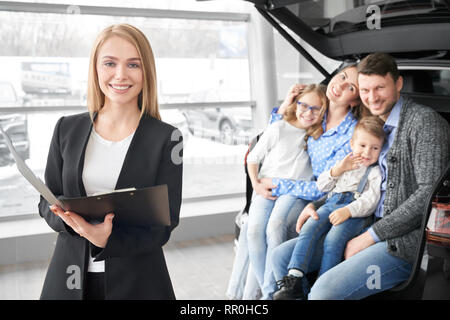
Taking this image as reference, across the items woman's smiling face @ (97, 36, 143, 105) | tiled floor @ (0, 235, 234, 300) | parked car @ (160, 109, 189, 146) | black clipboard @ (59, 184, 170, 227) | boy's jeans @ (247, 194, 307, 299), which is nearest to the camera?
black clipboard @ (59, 184, 170, 227)

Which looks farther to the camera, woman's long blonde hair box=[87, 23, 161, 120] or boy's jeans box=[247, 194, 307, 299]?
boy's jeans box=[247, 194, 307, 299]

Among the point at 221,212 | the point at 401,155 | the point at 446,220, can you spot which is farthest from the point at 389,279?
the point at 221,212

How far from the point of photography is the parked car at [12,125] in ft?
12.5

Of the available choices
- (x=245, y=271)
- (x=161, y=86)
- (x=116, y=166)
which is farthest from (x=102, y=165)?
(x=161, y=86)

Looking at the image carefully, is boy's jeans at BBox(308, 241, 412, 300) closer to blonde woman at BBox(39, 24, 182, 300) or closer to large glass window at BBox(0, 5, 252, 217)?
blonde woman at BBox(39, 24, 182, 300)

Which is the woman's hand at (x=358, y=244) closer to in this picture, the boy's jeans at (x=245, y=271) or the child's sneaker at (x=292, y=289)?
the child's sneaker at (x=292, y=289)

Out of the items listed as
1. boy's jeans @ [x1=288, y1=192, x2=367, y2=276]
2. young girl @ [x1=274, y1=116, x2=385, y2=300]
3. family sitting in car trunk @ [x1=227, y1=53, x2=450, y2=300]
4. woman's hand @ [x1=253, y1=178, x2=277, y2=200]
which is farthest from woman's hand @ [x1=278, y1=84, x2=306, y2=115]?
boy's jeans @ [x1=288, y1=192, x2=367, y2=276]

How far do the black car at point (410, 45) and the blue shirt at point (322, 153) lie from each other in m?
0.31

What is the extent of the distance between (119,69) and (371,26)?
1.25 metres

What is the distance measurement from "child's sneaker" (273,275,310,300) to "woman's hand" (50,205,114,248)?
81 cm

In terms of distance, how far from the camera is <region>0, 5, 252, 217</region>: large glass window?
3908 millimetres

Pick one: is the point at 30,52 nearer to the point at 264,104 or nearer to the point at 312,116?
the point at 264,104

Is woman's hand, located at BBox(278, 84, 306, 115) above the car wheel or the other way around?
above

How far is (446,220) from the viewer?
5.26 feet
